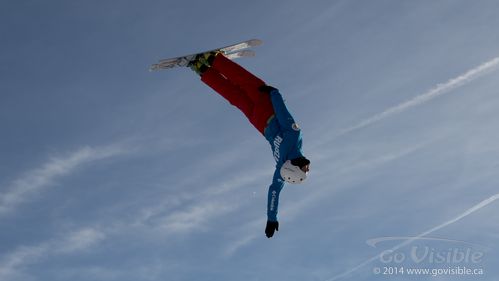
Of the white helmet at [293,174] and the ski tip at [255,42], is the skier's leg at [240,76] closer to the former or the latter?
the ski tip at [255,42]

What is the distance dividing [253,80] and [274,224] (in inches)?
184

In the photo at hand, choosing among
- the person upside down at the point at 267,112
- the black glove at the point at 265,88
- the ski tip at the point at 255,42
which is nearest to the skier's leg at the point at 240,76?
the person upside down at the point at 267,112

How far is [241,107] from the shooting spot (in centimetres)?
2122

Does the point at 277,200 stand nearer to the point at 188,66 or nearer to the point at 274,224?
the point at 274,224

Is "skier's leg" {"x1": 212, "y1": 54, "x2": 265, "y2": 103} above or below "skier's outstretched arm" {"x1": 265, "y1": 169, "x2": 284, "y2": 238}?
above

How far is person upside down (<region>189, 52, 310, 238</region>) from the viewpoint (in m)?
18.9

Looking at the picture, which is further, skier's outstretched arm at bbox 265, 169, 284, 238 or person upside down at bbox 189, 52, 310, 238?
skier's outstretched arm at bbox 265, 169, 284, 238

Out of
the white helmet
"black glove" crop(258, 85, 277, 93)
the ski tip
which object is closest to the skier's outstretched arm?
the white helmet

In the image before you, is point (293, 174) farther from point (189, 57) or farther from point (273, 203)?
point (189, 57)

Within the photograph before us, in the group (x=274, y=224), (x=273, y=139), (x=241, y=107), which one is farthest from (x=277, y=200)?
(x=241, y=107)

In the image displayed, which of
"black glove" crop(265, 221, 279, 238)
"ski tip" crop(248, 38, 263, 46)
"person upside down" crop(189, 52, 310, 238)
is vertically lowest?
"black glove" crop(265, 221, 279, 238)

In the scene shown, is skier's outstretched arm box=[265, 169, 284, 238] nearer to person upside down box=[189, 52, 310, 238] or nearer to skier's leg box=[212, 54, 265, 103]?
person upside down box=[189, 52, 310, 238]

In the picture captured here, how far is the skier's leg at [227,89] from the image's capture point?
21172 millimetres

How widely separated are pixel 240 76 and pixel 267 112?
4.90 ft
